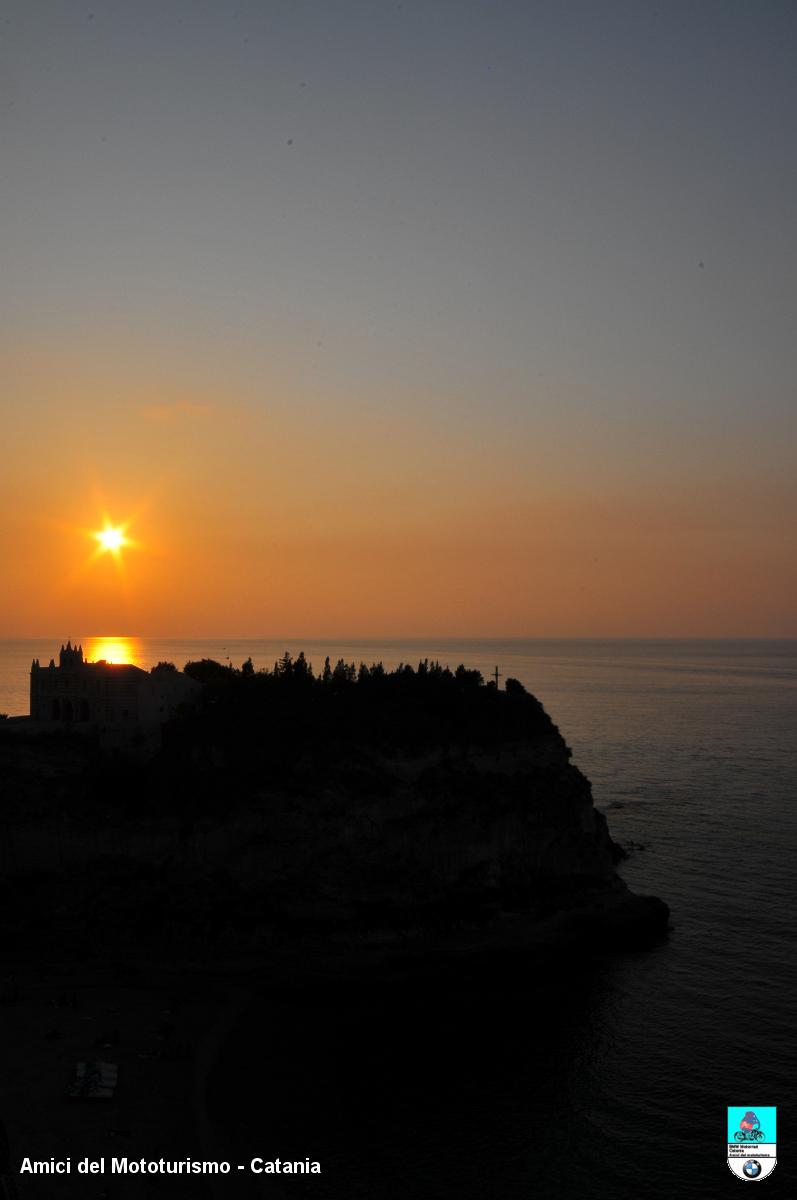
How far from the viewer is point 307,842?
6378 cm

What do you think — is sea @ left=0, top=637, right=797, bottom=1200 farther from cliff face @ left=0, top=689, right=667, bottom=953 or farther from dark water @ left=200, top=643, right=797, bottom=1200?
cliff face @ left=0, top=689, right=667, bottom=953

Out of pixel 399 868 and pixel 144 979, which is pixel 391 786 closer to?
pixel 399 868

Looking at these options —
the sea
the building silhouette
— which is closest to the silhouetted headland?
the building silhouette

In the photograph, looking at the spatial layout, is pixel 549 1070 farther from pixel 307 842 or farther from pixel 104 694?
pixel 104 694

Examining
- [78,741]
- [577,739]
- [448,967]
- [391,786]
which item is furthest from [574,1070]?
[577,739]

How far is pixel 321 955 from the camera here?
5906 centimetres

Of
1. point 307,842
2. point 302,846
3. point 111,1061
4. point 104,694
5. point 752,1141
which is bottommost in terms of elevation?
point 111,1061

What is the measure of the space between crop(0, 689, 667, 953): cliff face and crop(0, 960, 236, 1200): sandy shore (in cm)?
496

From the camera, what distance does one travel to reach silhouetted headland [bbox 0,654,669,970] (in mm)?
Result: 60625

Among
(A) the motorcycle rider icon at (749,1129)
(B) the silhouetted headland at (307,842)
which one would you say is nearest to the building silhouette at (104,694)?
(B) the silhouetted headland at (307,842)

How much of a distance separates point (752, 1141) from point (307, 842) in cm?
3297

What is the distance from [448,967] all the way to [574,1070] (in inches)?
558

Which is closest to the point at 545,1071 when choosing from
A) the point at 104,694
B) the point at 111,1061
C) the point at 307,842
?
the point at 111,1061

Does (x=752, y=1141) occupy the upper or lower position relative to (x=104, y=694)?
lower
